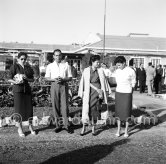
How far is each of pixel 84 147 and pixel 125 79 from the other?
186 cm

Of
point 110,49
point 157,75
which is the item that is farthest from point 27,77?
point 110,49

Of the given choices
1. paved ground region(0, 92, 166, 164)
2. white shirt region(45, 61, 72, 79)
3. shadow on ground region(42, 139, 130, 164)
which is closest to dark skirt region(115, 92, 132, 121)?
paved ground region(0, 92, 166, 164)

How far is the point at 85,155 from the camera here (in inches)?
199

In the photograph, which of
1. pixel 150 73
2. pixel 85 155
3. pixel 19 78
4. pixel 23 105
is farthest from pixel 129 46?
pixel 85 155

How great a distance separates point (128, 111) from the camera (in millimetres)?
6781

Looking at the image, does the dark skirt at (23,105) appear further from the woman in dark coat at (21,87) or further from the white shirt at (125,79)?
the white shirt at (125,79)

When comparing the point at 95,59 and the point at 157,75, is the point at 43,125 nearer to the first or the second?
the point at 95,59

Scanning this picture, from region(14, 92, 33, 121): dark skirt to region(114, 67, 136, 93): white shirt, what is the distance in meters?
2.06

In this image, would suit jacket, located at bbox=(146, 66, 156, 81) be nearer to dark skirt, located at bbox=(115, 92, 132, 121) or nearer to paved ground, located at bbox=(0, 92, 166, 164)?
paved ground, located at bbox=(0, 92, 166, 164)

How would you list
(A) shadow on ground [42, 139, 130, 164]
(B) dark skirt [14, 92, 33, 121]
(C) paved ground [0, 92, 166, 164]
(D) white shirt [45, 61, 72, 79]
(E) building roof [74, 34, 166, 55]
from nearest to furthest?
(A) shadow on ground [42, 139, 130, 164], (C) paved ground [0, 92, 166, 164], (B) dark skirt [14, 92, 33, 121], (D) white shirt [45, 61, 72, 79], (E) building roof [74, 34, 166, 55]

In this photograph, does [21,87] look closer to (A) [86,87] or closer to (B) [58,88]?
(B) [58,88]

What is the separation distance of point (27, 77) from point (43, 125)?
64.8 inches

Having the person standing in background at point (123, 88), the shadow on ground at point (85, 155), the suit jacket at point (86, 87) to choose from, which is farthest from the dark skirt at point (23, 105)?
the person standing in background at point (123, 88)

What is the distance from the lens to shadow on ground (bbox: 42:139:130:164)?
4730mm
